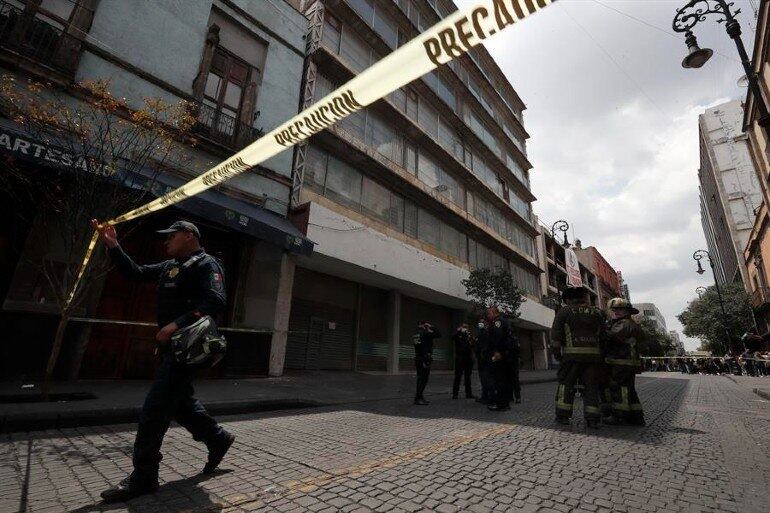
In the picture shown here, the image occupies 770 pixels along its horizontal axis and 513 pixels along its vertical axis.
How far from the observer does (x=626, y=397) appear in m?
5.08

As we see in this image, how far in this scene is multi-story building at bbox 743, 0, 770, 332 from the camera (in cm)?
1222

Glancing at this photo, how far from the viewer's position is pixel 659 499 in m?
2.44

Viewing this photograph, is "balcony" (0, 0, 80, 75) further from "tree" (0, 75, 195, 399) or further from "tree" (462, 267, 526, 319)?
"tree" (462, 267, 526, 319)

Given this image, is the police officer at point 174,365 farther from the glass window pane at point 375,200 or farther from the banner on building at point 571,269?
the banner on building at point 571,269

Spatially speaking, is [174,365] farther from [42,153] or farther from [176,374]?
[42,153]

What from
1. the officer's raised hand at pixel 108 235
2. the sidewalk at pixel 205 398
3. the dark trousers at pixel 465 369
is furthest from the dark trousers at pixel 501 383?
the officer's raised hand at pixel 108 235

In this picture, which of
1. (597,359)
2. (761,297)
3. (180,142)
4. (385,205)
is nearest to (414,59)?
(597,359)

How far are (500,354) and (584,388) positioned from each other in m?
1.67

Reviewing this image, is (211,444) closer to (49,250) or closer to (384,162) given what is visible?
(49,250)

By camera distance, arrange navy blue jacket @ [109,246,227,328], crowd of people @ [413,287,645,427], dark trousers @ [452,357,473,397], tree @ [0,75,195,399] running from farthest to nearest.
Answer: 1. dark trousers @ [452,357,473,397]
2. tree @ [0,75,195,399]
3. crowd of people @ [413,287,645,427]
4. navy blue jacket @ [109,246,227,328]

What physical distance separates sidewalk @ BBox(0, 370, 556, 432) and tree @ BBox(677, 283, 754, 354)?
110ft

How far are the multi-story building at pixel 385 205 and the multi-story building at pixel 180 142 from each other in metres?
1.16

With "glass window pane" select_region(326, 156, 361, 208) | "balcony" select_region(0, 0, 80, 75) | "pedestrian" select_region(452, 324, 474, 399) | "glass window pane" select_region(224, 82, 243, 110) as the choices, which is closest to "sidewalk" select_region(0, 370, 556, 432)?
"pedestrian" select_region(452, 324, 474, 399)

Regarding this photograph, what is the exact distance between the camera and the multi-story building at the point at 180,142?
6.87 m
